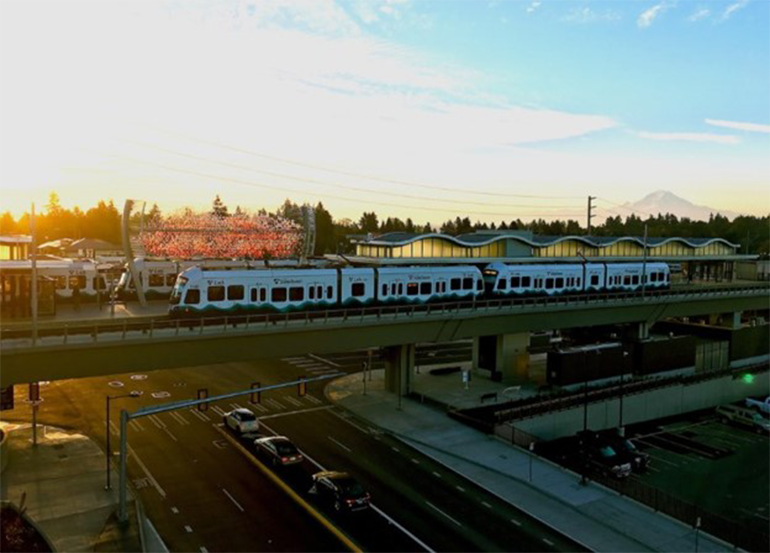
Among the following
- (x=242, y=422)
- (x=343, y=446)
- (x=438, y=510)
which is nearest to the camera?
(x=438, y=510)

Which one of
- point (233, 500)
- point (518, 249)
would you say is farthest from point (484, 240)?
point (233, 500)

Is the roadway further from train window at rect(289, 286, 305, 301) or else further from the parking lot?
the parking lot

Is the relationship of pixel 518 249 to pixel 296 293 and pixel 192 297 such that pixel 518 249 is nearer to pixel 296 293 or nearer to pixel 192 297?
pixel 296 293

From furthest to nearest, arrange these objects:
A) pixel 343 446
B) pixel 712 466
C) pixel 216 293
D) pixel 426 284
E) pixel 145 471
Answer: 1. pixel 426 284
2. pixel 712 466
3. pixel 216 293
4. pixel 343 446
5. pixel 145 471

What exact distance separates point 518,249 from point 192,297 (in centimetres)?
4045

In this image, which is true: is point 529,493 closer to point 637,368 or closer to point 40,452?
point 40,452

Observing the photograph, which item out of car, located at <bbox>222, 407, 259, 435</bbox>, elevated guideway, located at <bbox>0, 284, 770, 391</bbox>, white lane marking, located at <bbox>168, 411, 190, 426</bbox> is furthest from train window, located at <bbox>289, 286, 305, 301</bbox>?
white lane marking, located at <bbox>168, 411, 190, 426</bbox>

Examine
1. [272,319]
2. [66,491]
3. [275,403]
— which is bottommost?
[66,491]

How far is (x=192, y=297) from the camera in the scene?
38812 millimetres

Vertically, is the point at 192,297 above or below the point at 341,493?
above

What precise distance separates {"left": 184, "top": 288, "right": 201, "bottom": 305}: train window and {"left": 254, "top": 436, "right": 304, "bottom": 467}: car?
32.3 feet

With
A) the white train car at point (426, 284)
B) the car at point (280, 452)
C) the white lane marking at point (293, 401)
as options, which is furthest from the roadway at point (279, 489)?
the white train car at point (426, 284)

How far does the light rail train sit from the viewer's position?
39406 millimetres

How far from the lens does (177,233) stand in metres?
46.1
